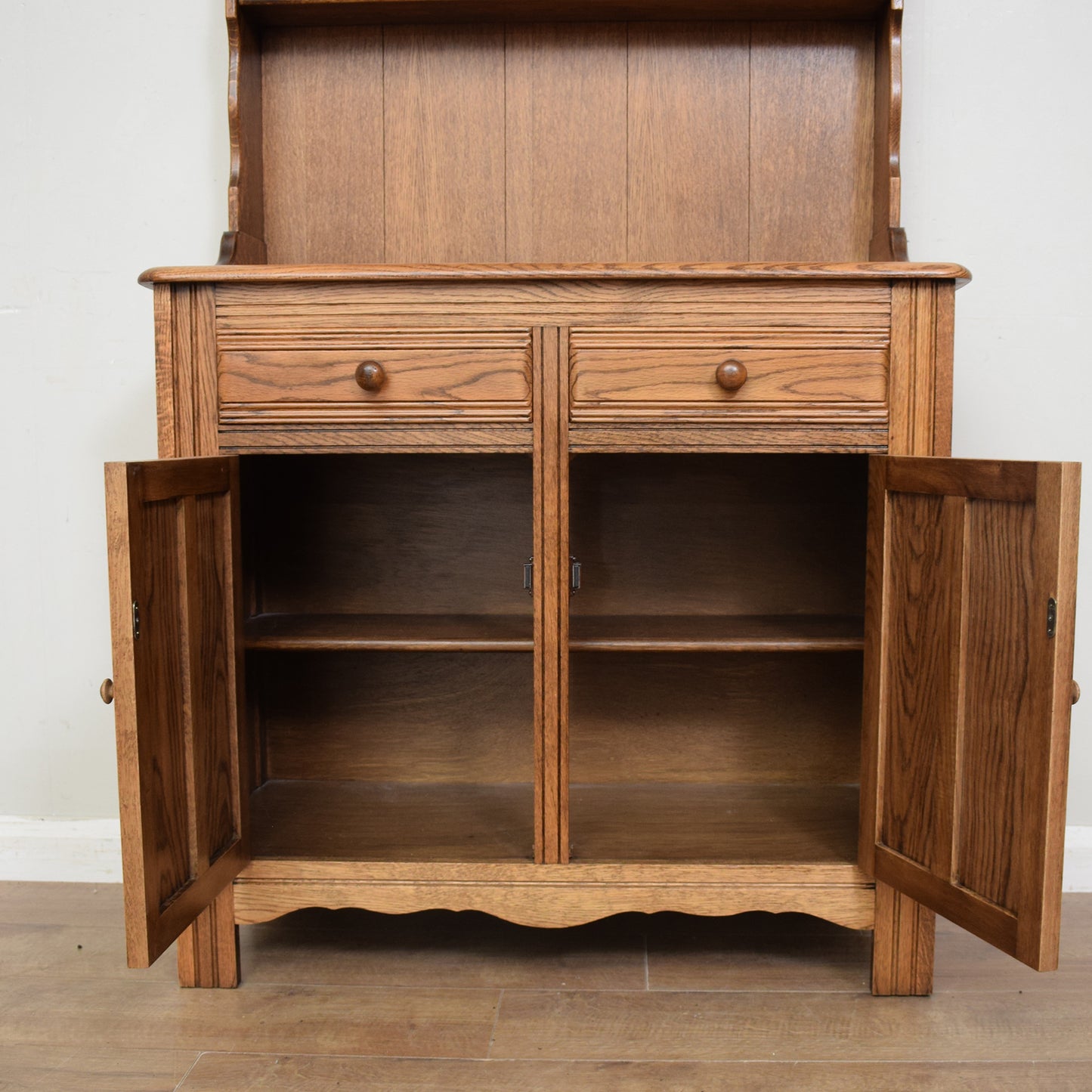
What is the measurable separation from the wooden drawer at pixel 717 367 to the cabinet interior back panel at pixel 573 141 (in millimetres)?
481

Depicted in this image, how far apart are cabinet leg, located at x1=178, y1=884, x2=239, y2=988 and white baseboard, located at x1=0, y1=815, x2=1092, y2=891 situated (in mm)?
591

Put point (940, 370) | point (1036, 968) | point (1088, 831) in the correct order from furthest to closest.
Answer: point (1088, 831)
point (940, 370)
point (1036, 968)

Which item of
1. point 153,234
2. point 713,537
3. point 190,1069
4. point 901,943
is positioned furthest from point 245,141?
point 901,943

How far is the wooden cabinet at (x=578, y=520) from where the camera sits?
Result: 1.35m

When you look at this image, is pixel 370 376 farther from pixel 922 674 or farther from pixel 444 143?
pixel 922 674

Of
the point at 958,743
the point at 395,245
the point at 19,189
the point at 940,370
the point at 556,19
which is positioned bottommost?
the point at 958,743

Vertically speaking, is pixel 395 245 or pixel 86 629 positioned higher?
pixel 395 245

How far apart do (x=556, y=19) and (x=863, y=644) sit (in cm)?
131

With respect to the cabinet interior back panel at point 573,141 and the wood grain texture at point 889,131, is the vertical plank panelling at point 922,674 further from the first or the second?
the cabinet interior back panel at point 573,141

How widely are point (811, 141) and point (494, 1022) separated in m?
1.67

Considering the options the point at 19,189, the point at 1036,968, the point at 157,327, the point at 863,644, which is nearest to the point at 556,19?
the point at 157,327

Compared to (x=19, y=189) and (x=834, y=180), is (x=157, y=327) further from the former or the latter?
(x=834, y=180)

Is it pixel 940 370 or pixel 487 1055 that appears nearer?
pixel 487 1055

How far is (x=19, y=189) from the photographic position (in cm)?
202
